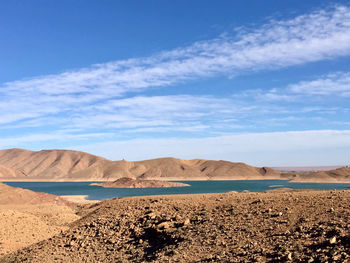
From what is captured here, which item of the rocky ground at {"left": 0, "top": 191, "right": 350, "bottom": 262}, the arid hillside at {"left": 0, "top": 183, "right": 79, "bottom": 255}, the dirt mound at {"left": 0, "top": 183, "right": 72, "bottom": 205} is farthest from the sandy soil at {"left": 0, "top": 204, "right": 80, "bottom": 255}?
the dirt mound at {"left": 0, "top": 183, "right": 72, "bottom": 205}

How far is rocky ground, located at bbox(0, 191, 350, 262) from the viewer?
14.2m

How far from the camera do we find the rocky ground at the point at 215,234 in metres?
14.2

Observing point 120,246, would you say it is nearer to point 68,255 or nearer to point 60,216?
point 68,255

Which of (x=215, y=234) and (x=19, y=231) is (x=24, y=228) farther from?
(x=215, y=234)

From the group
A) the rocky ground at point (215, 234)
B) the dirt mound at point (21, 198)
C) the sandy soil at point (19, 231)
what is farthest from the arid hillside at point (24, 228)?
the dirt mound at point (21, 198)

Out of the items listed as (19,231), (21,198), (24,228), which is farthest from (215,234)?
(21,198)

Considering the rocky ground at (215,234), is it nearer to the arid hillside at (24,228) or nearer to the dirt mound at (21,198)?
the arid hillside at (24,228)

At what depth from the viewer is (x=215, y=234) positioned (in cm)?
1762

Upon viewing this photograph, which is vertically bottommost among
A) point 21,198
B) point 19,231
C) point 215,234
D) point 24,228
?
point 21,198

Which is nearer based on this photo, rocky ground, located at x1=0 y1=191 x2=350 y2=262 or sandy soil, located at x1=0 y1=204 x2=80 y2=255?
rocky ground, located at x1=0 y1=191 x2=350 y2=262

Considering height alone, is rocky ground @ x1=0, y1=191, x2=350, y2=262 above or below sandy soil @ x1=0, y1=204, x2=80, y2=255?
above

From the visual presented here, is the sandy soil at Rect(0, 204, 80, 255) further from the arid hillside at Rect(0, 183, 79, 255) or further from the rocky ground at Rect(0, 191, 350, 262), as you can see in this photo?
the rocky ground at Rect(0, 191, 350, 262)

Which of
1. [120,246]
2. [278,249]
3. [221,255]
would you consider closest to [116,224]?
[120,246]

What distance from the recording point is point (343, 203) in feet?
60.9
